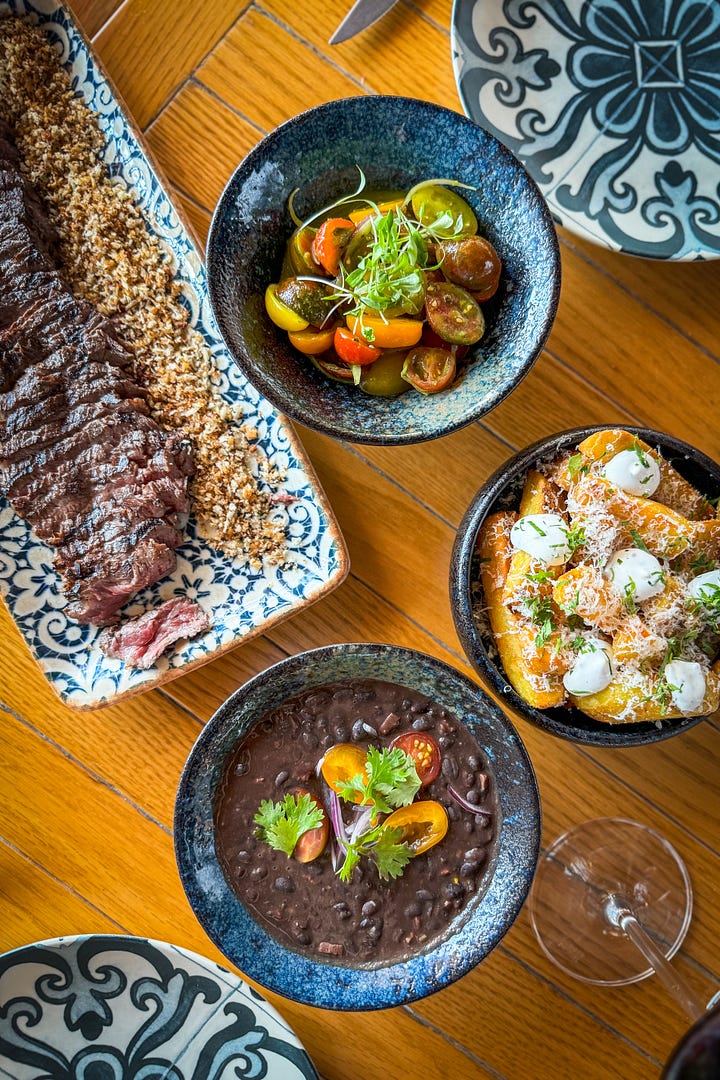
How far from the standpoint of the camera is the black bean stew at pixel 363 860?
200cm

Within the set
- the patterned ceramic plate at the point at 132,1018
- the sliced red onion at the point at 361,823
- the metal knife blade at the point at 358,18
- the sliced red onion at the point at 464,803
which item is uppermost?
the metal knife blade at the point at 358,18

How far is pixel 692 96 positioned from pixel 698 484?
93 centimetres

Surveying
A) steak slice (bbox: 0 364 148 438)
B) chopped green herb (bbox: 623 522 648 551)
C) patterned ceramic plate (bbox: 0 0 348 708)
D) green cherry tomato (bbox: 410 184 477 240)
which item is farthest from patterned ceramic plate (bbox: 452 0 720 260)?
steak slice (bbox: 0 364 148 438)

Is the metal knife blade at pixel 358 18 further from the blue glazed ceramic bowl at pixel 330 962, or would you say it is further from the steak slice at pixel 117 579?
the blue glazed ceramic bowl at pixel 330 962

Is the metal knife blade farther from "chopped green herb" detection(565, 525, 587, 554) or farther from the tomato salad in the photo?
"chopped green herb" detection(565, 525, 587, 554)

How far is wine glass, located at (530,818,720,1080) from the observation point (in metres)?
2.18

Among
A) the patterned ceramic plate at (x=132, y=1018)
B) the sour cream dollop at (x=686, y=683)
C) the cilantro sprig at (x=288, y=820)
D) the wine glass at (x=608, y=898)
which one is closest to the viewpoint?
the sour cream dollop at (x=686, y=683)

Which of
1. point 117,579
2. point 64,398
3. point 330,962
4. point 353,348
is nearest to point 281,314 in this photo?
point 353,348

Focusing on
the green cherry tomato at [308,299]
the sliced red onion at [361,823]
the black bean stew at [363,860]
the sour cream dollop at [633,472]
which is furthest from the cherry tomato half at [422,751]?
the green cherry tomato at [308,299]

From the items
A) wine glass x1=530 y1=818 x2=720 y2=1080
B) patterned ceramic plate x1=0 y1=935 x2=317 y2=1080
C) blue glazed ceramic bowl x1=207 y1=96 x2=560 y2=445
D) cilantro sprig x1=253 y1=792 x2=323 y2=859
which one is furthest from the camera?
wine glass x1=530 y1=818 x2=720 y2=1080

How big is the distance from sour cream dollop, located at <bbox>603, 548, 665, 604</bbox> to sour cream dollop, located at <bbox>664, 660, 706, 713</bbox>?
15 centimetres

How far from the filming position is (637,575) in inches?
68.0

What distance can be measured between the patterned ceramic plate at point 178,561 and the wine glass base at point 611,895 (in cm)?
90

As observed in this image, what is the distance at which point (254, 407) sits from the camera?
6.80 ft
